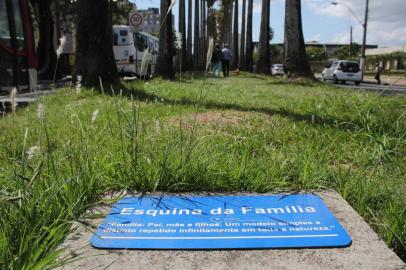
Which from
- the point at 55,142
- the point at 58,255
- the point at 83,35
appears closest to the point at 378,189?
the point at 58,255

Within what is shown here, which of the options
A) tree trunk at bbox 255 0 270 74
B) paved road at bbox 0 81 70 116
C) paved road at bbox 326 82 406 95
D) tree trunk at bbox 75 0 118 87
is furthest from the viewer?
tree trunk at bbox 255 0 270 74

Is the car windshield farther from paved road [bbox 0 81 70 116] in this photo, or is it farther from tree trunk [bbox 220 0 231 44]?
paved road [bbox 0 81 70 116]

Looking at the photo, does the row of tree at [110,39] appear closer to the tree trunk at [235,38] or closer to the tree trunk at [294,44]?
the tree trunk at [294,44]

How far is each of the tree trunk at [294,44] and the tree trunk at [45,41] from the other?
901 centimetres

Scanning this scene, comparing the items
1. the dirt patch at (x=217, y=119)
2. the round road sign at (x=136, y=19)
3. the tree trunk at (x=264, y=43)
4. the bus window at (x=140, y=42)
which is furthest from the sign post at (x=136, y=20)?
the tree trunk at (x=264, y=43)

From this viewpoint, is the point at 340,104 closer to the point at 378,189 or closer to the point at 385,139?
the point at 385,139

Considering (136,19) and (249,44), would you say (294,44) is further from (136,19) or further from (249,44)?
(249,44)

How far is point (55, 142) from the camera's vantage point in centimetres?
444

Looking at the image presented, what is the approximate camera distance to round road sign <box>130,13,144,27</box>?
17.2 metres

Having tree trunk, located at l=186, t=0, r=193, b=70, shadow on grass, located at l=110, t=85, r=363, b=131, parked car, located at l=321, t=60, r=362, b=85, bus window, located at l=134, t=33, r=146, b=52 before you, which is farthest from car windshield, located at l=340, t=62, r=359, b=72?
shadow on grass, located at l=110, t=85, r=363, b=131

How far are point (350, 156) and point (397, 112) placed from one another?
2014mm

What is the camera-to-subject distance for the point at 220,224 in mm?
2619

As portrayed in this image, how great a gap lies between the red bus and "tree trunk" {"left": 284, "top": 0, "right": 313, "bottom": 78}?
34.7ft

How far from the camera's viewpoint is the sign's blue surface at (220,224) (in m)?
2.39
